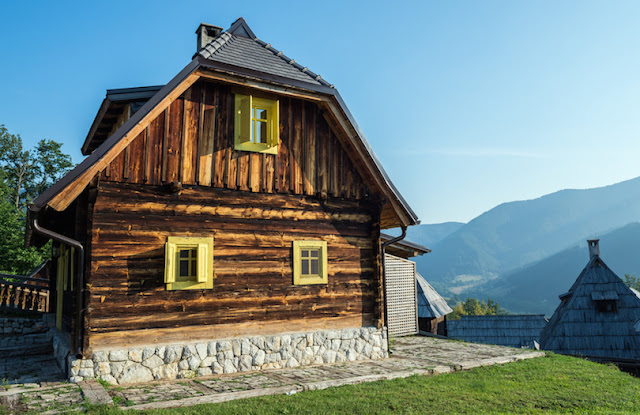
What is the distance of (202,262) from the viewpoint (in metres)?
10.1

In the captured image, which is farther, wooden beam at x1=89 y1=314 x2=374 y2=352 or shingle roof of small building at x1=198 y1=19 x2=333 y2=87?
shingle roof of small building at x1=198 y1=19 x2=333 y2=87

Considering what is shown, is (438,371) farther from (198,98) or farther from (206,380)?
(198,98)

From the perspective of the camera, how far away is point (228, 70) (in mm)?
10383

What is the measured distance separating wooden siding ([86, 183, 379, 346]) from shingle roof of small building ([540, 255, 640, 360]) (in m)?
17.9

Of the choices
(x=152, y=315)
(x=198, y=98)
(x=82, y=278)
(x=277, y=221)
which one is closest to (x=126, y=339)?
(x=152, y=315)

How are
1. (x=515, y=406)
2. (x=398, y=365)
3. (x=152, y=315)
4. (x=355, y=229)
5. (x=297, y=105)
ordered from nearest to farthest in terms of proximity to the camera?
(x=515, y=406) < (x=152, y=315) < (x=398, y=365) < (x=297, y=105) < (x=355, y=229)

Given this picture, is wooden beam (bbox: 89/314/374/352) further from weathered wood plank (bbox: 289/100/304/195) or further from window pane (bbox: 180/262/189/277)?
weathered wood plank (bbox: 289/100/304/195)

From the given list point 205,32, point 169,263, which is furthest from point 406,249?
point 169,263

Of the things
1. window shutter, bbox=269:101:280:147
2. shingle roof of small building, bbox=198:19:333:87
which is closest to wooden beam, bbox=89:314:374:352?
window shutter, bbox=269:101:280:147

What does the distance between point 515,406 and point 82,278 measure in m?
8.30

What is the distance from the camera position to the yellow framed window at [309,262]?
11594 mm

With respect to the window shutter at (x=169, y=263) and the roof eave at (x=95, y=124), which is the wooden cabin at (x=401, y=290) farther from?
the roof eave at (x=95, y=124)

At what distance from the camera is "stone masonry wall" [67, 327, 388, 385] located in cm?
905

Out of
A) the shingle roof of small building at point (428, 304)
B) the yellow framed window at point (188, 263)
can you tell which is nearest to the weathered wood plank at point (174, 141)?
the yellow framed window at point (188, 263)
